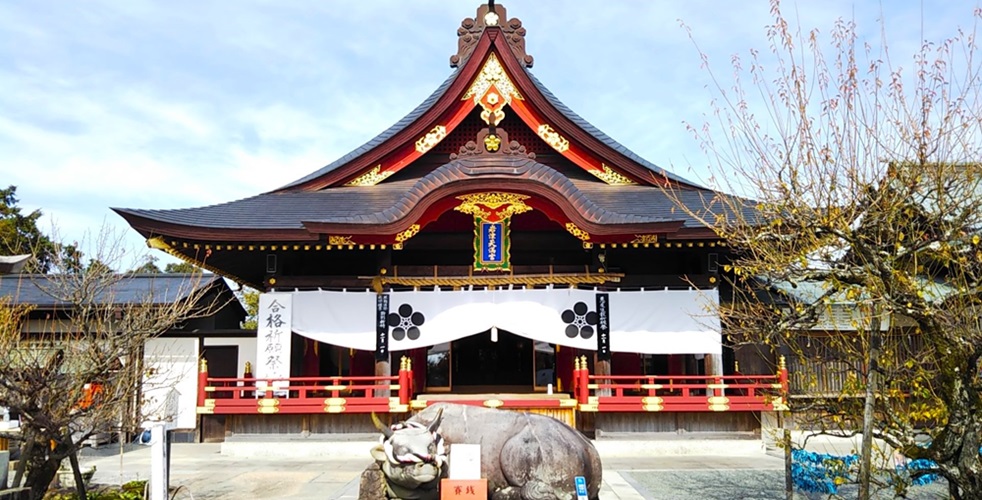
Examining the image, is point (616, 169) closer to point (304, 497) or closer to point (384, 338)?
point (384, 338)

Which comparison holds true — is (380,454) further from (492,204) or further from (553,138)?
(553,138)

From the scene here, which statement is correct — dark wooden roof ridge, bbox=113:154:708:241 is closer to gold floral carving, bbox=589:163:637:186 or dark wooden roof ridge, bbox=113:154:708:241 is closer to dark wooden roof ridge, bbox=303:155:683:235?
dark wooden roof ridge, bbox=303:155:683:235

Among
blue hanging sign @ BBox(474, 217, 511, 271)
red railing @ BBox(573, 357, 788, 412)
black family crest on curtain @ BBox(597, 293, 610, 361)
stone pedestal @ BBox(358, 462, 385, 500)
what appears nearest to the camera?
stone pedestal @ BBox(358, 462, 385, 500)

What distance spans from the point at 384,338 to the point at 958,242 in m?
8.91

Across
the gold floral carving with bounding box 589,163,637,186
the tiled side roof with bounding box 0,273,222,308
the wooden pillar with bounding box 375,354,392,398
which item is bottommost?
the wooden pillar with bounding box 375,354,392,398

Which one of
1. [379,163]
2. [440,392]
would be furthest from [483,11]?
[440,392]

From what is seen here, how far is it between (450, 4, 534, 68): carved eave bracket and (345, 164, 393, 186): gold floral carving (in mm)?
3418

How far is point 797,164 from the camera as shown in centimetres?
511

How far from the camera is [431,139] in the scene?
1323cm

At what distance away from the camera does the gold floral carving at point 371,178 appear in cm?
1353

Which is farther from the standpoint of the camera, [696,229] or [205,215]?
[205,215]

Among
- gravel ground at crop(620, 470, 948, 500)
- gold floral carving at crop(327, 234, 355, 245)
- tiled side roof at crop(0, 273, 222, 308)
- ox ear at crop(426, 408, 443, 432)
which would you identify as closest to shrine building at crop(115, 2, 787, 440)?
gold floral carving at crop(327, 234, 355, 245)

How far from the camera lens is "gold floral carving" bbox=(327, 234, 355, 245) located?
11.1 metres

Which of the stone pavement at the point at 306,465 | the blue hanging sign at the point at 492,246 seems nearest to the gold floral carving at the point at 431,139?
the blue hanging sign at the point at 492,246
